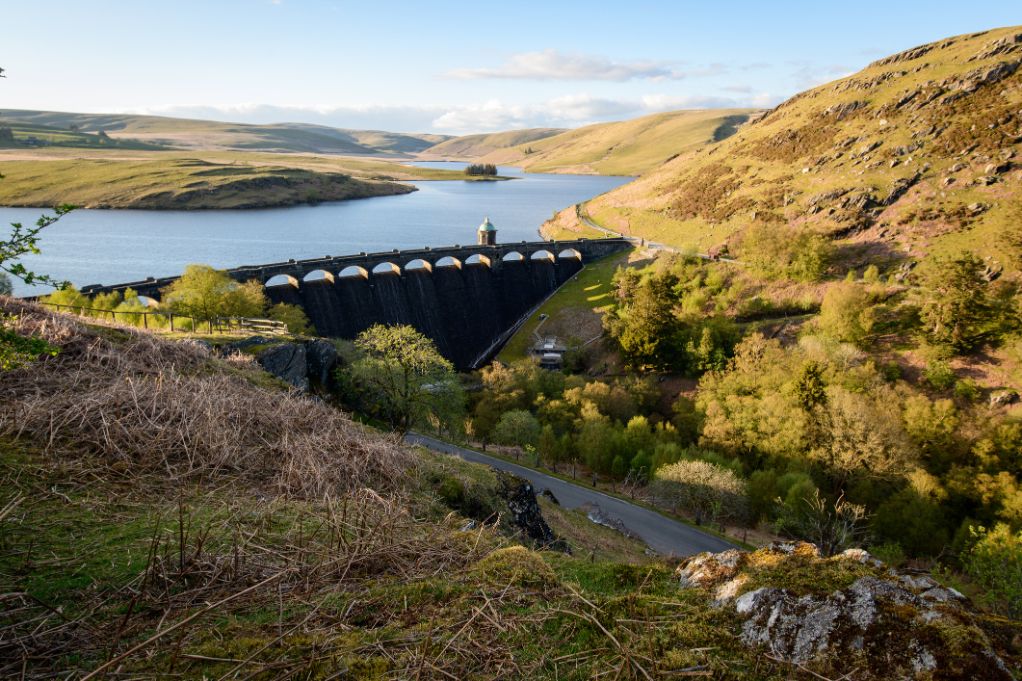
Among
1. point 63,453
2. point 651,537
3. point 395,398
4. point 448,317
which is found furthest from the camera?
point 448,317

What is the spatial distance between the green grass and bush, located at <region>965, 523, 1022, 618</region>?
48.6 metres

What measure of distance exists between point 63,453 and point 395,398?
1070 inches

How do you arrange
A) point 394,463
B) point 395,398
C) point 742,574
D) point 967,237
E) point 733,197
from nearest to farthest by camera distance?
point 742,574 < point 394,463 < point 395,398 < point 967,237 < point 733,197

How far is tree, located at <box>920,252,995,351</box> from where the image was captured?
5162 cm

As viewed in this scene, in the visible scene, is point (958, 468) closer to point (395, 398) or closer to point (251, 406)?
point (395, 398)

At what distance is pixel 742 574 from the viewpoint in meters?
5.91

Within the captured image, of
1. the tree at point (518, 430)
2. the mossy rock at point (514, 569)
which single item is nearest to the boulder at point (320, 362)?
the tree at point (518, 430)

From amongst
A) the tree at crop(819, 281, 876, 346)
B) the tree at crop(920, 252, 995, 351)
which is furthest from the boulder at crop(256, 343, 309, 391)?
the tree at crop(920, 252, 995, 351)

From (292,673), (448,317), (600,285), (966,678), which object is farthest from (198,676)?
(600,285)

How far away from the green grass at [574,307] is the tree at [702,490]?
37.8 metres

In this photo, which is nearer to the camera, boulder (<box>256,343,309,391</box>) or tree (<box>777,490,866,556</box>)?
boulder (<box>256,343,309,391</box>)

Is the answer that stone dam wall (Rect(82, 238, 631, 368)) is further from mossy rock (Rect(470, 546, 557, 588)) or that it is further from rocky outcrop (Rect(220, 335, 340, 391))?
mossy rock (Rect(470, 546, 557, 588))

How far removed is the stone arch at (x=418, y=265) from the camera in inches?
3007

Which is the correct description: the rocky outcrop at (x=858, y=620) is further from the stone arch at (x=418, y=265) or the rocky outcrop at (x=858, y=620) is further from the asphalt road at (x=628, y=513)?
the stone arch at (x=418, y=265)
